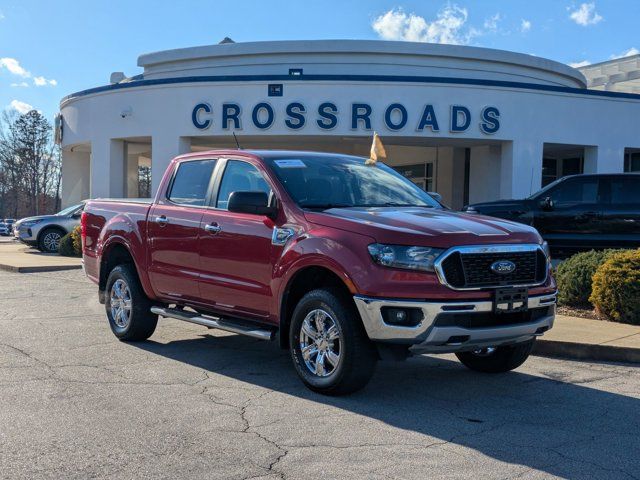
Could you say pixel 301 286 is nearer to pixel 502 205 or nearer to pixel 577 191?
pixel 502 205

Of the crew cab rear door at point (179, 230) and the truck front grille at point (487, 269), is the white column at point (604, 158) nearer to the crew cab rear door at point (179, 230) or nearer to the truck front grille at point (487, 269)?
the crew cab rear door at point (179, 230)

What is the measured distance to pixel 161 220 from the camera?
7605 mm

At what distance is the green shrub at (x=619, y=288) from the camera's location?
9.04 m

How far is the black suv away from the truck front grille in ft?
24.5

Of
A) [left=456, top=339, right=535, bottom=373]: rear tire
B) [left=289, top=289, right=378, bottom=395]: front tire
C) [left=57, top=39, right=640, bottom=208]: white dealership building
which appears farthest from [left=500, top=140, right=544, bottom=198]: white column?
[left=289, top=289, right=378, bottom=395]: front tire

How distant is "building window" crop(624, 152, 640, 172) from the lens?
2775cm

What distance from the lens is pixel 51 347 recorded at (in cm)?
786

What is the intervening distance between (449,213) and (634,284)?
385 cm

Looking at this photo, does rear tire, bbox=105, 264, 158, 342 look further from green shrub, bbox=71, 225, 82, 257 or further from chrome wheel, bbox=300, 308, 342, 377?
green shrub, bbox=71, 225, 82, 257

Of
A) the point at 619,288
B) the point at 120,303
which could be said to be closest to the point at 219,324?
the point at 120,303

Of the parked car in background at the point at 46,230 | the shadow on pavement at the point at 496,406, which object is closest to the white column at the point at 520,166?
the parked car in background at the point at 46,230

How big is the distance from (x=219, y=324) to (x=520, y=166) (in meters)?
19.0

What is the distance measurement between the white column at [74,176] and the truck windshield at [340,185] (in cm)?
2744

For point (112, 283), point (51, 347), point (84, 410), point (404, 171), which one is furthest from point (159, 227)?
point (404, 171)
